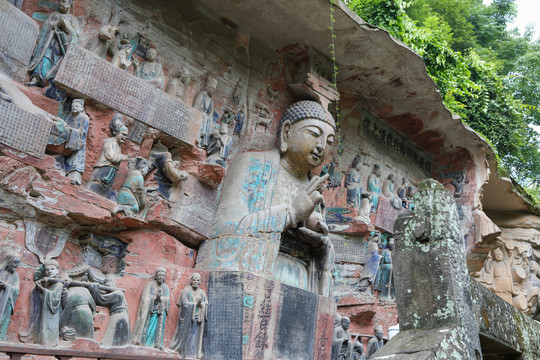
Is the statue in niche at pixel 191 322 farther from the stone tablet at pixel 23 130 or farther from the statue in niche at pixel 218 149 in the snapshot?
the stone tablet at pixel 23 130

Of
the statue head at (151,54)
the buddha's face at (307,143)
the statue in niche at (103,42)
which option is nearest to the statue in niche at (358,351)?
the buddha's face at (307,143)

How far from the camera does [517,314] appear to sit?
12.4 ft

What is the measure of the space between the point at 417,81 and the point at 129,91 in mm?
4863

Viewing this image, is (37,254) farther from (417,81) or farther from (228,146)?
(417,81)

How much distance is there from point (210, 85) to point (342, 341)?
411 cm

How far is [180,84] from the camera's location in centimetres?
702

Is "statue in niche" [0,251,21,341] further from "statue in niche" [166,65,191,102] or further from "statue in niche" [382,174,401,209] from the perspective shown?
"statue in niche" [382,174,401,209]

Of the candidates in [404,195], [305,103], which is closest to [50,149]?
[305,103]

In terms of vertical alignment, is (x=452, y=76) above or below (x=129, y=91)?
above

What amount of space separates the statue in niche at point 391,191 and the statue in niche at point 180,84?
453cm

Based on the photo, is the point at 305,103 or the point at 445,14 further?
the point at 445,14

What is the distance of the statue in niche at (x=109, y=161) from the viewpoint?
5844mm

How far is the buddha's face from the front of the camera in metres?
7.45

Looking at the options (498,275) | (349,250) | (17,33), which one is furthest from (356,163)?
(498,275)
